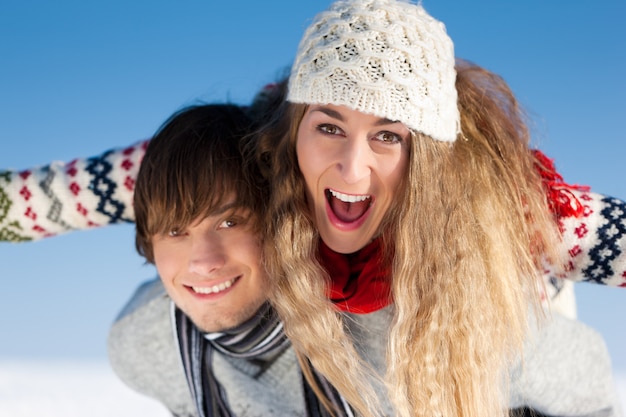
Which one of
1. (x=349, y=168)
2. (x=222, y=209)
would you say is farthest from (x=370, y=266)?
(x=222, y=209)

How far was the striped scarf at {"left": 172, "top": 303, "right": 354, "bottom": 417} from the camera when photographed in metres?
2.02

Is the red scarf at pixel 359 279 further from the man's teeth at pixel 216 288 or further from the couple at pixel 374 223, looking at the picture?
the man's teeth at pixel 216 288

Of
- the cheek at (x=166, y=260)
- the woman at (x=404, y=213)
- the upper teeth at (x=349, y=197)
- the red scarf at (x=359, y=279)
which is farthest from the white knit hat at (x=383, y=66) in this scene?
the cheek at (x=166, y=260)

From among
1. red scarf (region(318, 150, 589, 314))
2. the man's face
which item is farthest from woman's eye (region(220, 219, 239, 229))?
red scarf (region(318, 150, 589, 314))

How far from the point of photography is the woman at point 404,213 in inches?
64.2

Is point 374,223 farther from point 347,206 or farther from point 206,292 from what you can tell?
point 206,292

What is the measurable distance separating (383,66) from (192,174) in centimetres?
57

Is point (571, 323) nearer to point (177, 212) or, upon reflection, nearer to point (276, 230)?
point (276, 230)

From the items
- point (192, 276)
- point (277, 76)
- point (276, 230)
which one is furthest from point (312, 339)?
point (277, 76)

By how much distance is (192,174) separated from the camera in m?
1.87

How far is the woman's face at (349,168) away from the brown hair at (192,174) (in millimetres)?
183

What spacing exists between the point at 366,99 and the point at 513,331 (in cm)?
67

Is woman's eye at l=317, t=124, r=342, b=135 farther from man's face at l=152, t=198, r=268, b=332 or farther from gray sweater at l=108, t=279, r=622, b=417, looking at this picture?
gray sweater at l=108, t=279, r=622, b=417

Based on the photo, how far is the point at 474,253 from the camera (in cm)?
174
